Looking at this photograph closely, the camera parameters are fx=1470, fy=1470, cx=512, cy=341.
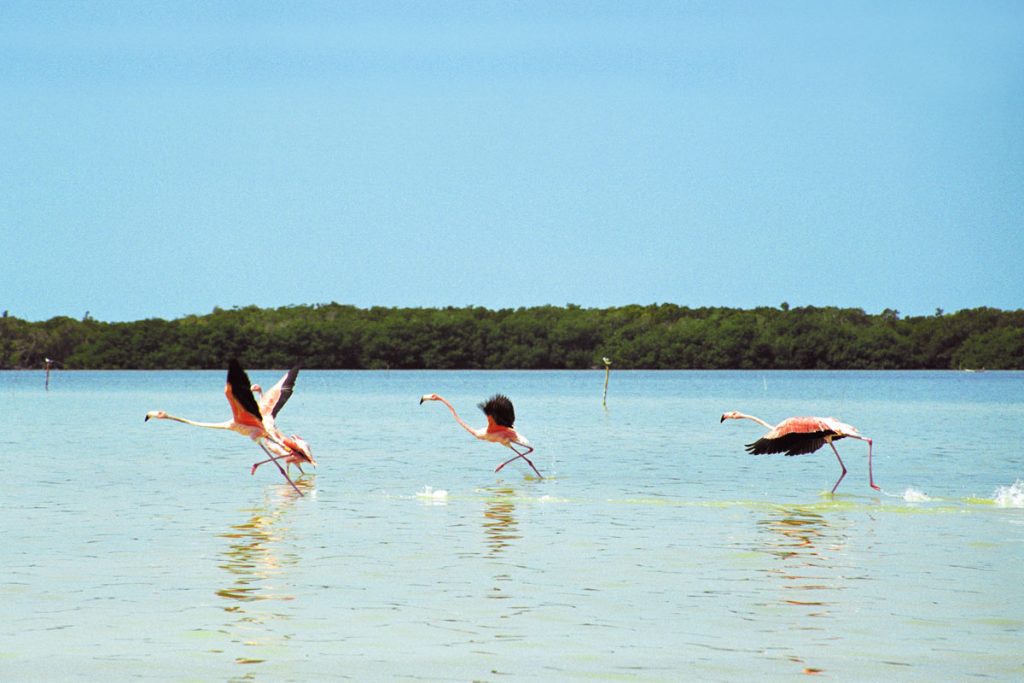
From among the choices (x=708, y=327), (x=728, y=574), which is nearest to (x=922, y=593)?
(x=728, y=574)

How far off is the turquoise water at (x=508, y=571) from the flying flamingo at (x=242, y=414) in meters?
0.99

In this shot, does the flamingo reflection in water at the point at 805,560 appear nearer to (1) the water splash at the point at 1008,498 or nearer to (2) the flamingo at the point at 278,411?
(1) the water splash at the point at 1008,498

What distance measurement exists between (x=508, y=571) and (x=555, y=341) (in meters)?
165

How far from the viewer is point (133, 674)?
948 cm

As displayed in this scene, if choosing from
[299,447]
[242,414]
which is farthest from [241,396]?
[299,447]

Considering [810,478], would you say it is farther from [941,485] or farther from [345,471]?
[345,471]

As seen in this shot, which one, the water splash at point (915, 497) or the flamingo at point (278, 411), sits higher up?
the flamingo at point (278, 411)

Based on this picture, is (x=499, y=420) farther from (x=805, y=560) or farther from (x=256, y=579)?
(x=256, y=579)

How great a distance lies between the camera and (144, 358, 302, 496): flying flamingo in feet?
55.5

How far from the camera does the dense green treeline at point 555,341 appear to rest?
169125mm

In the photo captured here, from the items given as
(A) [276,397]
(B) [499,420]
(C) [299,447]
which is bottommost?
(C) [299,447]

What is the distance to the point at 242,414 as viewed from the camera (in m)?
18.2

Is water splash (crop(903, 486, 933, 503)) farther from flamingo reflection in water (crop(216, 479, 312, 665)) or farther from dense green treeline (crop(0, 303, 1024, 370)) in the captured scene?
dense green treeline (crop(0, 303, 1024, 370))

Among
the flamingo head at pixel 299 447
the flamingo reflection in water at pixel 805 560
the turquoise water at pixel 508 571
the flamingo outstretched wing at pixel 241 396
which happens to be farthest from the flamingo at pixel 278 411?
the flamingo reflection in water at pixel 805 560
